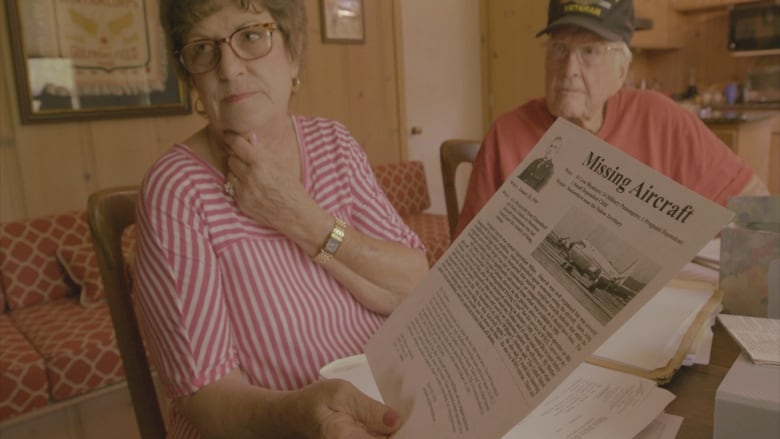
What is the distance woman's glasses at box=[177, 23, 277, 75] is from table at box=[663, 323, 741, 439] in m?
0.77

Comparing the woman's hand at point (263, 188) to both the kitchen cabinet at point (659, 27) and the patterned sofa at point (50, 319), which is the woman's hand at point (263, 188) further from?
the kitchen cabinet at point (659, 27)

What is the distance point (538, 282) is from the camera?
46 centimetres

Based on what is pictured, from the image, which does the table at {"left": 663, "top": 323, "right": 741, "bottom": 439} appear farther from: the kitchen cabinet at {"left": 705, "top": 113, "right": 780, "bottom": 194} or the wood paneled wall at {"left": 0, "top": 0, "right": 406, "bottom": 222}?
the kitchen cabinet at {"left": 705, "top": 113, "right": 780, "bottom": 194}

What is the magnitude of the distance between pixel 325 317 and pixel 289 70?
1.42 ft

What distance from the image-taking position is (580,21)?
1416 millimetres

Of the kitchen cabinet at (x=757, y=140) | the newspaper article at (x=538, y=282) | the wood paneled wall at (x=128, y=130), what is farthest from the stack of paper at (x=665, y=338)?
the kitchen cabinet at (x=757, y=140)

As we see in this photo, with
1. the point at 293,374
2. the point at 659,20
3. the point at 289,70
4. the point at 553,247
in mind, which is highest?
the point at 659,20

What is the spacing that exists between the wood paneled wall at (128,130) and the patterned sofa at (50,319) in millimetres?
202

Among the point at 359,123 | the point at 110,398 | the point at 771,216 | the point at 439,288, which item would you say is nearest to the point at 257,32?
the point at 439,288

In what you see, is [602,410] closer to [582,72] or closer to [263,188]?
[263,188]

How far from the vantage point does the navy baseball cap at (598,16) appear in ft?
4.66

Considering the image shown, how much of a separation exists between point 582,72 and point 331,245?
91cm

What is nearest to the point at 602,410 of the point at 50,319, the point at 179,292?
the point at 179,292

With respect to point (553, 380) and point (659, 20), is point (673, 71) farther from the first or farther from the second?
point (553, 380)
